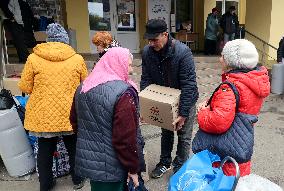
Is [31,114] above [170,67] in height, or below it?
below

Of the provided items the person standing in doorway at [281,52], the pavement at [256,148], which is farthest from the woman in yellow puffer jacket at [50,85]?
the person standing in doorway at [281,52]

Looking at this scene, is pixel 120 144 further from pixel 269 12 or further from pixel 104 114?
pixel 269 12

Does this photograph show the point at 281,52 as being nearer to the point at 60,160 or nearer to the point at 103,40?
the point at 103,40

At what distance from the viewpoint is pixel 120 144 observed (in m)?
2.27

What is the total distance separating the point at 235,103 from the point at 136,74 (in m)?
4.92

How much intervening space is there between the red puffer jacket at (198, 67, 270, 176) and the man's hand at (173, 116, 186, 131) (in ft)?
3.33

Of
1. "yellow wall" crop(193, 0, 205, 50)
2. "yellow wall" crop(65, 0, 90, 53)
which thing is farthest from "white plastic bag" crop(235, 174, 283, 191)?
"yellow wall" crop(193, 0, 205, 50)

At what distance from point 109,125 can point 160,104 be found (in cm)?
108

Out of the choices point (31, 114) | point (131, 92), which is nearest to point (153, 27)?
point (131, 92)

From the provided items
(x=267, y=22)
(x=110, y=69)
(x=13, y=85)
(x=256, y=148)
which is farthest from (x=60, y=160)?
(x=267, y=22)

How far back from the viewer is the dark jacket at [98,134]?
2262mm

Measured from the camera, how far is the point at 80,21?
955 centimetres

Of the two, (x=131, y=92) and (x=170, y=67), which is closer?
(x=131, y=92)

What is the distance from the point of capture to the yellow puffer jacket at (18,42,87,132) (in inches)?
128
